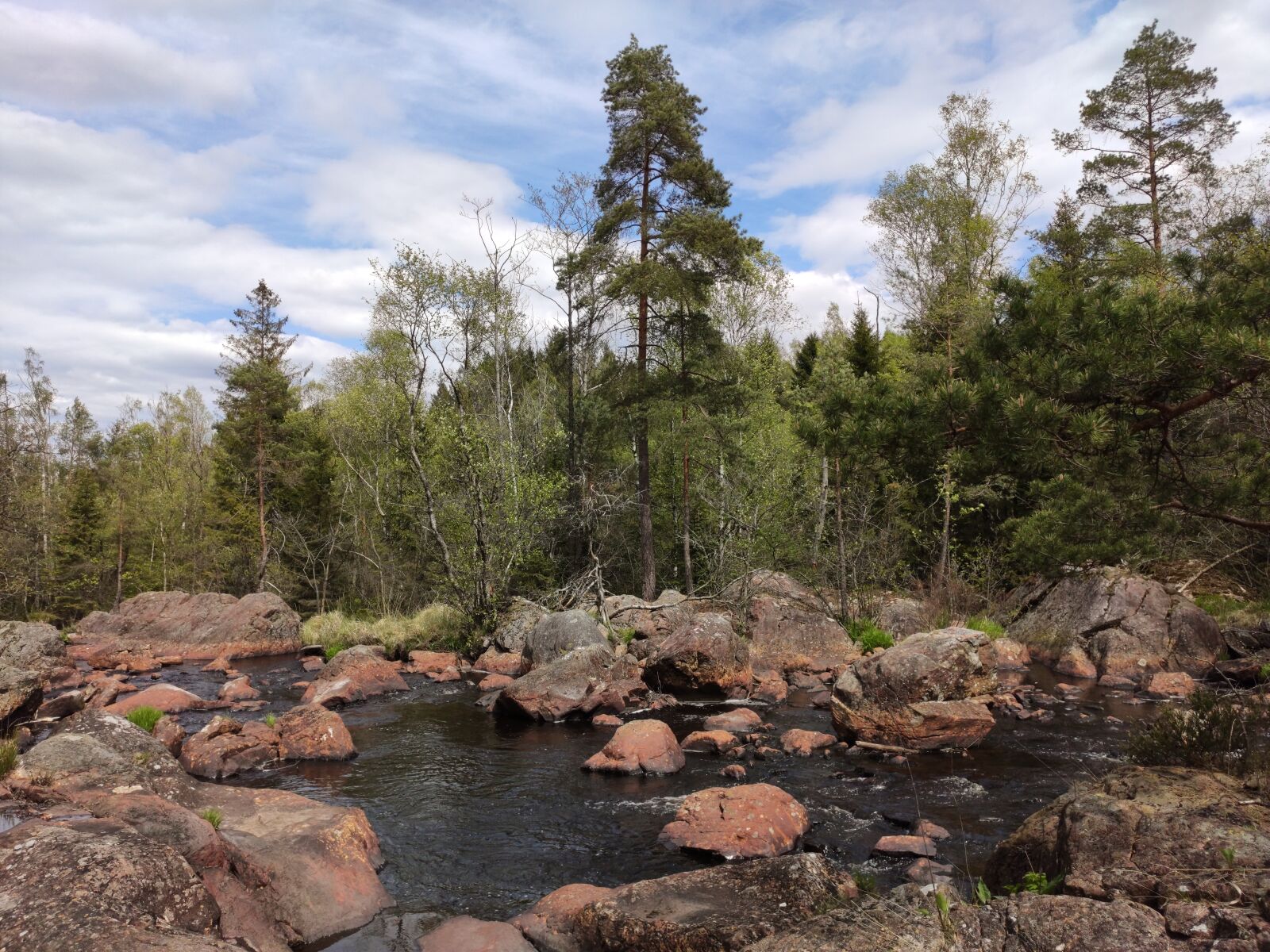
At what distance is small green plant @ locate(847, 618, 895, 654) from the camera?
16703 millimetres

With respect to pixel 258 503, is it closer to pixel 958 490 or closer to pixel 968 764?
pixel 958 490

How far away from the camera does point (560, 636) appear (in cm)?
1605

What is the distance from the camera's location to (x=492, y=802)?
923cm

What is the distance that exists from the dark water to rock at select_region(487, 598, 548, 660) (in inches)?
211

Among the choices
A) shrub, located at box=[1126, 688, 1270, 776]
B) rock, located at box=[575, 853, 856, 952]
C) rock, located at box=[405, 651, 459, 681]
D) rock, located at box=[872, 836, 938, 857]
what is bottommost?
rock, located at box=[405, 651, 459, 681]

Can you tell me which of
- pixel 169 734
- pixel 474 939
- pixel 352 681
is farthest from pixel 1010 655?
pixel 169 734

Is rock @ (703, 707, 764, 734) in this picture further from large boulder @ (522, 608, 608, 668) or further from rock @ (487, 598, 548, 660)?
rock @ (487, 598, 548, 660)

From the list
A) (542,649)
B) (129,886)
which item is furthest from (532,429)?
(129,886)

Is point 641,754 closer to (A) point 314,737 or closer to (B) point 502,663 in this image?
(A) point 314,737

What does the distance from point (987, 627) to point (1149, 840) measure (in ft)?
44.4

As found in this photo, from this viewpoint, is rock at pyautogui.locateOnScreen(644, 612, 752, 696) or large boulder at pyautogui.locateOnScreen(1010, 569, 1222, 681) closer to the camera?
rock at pyautogui.locateOnScreen(644, 612, 752, 696)

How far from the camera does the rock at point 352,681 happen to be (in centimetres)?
1448

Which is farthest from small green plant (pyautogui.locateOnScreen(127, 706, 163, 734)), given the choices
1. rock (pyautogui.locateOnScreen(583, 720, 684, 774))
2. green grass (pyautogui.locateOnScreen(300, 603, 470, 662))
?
green grass (pyautogui.locateOnScreen(300, 603, 470, 662))

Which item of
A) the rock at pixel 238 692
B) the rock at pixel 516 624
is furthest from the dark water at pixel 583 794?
the rock at pixel 516 624
